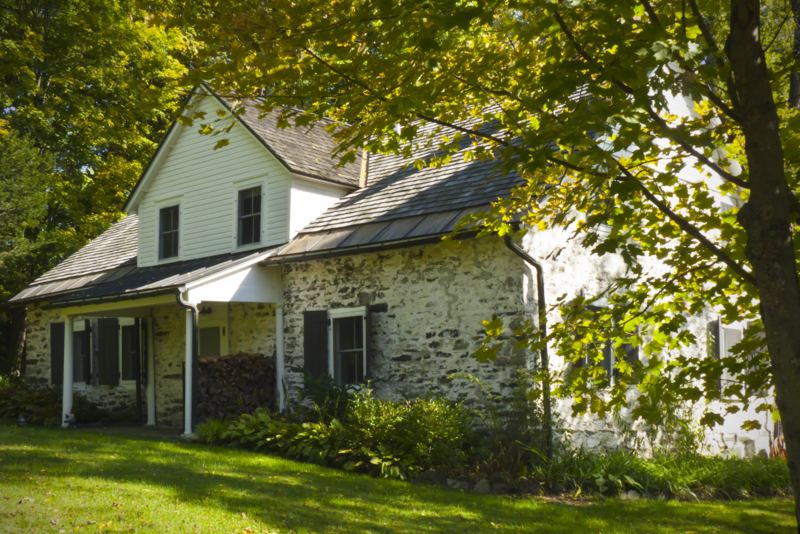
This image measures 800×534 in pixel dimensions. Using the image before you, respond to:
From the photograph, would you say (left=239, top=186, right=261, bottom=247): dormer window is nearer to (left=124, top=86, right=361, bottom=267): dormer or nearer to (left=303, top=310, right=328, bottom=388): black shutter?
(left=124, top=86, right=361, bottom=267): dormer

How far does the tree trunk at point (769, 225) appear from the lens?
8.42ft

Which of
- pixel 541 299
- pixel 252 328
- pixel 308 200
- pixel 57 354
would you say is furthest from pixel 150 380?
pixel 541 299

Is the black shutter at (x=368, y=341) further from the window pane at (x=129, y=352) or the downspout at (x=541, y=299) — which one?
the window pane at (x=129, y=352)

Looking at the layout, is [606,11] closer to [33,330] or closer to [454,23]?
[454,23]

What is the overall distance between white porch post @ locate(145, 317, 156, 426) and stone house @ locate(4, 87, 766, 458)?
0.04m

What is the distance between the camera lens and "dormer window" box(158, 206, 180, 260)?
47.3ft

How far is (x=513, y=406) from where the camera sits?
28.2 ft

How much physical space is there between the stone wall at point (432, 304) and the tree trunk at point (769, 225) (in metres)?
6.15

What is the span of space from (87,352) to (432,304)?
383 inches

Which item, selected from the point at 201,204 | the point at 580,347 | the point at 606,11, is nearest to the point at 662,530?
the point at 580,347

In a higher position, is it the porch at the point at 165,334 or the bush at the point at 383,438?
the porch at the point at 165,334

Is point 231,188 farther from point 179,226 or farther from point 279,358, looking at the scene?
point 279,358

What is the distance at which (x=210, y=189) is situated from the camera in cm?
1370

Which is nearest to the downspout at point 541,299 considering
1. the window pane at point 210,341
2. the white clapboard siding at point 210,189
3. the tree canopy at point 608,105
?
the tree canopy at point 608,105
